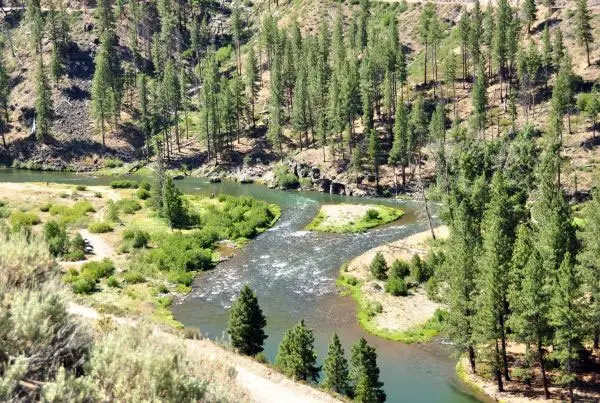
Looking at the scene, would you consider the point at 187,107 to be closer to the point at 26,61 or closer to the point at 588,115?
the point at 26,61

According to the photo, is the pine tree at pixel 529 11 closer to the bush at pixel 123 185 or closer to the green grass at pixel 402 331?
the bush at pixel 123 185

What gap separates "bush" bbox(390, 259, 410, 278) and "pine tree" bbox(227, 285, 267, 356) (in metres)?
21.4

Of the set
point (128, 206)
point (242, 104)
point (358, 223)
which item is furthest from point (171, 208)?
point (242, 104)

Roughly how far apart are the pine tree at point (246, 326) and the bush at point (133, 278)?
20.6m

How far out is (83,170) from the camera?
420 ft

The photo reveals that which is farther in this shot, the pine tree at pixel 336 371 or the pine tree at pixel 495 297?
the pine tree at pixel 495 297

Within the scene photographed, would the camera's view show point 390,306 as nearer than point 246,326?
No

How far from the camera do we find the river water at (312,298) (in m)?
41.4

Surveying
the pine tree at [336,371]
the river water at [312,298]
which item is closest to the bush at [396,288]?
the river water at [312,298]

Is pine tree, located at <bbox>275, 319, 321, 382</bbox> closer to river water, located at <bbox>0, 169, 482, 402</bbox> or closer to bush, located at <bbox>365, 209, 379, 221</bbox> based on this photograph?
river water, located at <bbox>0, 169, 482, 402</bbox>

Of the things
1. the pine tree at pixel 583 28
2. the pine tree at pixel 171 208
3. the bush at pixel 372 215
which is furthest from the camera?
the pine tree at pixel 583 28

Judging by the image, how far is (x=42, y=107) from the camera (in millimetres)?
130375

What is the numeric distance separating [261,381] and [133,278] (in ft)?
110

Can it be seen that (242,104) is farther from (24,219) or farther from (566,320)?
(566,320)
